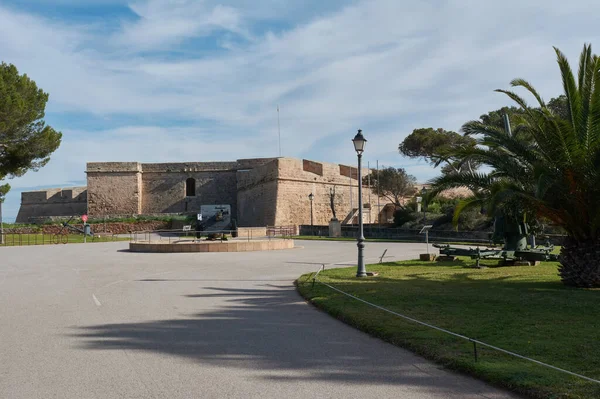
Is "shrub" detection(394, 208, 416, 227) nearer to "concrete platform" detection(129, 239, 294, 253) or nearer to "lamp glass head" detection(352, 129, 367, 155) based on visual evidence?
"concrete platform" detection(129, 239, 294, 253)

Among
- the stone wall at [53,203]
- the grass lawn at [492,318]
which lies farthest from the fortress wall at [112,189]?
the grass lawn at [492,318]

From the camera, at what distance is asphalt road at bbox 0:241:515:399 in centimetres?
421

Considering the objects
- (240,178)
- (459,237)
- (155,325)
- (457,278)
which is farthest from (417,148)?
(155,325)

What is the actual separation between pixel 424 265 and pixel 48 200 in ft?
180

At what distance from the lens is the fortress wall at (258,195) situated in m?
41.4

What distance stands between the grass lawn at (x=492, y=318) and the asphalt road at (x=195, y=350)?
0.80ft

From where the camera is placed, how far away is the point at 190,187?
177ft

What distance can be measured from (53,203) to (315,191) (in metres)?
32.3

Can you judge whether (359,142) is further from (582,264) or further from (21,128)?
(21,128)

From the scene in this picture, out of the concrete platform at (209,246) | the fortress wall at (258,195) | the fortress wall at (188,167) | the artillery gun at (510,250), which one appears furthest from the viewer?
the fortress wall at (188,167)

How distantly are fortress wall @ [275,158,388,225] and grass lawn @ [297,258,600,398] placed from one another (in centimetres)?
2917

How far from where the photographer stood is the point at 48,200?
59562mm

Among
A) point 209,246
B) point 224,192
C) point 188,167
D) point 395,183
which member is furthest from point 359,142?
point 188,167

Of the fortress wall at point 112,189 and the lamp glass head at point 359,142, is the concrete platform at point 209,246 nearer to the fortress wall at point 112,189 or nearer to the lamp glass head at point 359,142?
the lamp glass head at point 359,142
